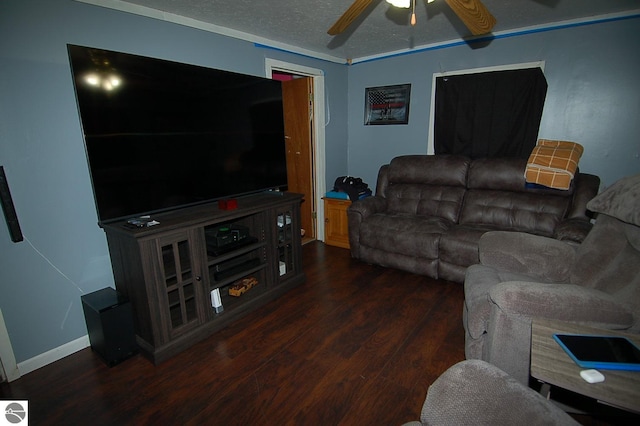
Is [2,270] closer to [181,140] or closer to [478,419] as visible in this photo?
[181,140]

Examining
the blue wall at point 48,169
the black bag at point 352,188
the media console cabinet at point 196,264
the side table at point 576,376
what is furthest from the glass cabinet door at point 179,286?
the black bag at point 352,188

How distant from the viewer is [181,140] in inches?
82.6

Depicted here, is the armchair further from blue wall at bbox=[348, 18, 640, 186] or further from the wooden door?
the wooden door

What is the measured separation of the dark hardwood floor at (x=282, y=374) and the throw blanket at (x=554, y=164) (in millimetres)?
1256

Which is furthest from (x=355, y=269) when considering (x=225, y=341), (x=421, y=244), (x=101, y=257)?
(x=101, y=257)

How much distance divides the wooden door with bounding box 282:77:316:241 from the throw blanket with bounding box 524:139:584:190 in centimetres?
236

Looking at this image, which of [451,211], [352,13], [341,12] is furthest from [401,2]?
[451,211]

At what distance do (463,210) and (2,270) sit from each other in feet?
11.7

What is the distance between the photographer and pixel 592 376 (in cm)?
91

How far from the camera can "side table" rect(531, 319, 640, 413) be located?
0.85 m

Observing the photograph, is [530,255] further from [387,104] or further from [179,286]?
[387,104]

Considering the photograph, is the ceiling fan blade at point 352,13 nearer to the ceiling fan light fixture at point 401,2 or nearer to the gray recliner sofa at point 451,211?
the ceiling fan light fixture at point 401,2

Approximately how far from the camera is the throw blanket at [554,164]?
2.57 m

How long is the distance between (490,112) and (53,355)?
419 centimetres
